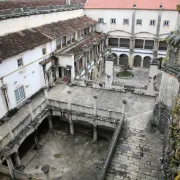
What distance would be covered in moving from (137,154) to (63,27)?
23211mm

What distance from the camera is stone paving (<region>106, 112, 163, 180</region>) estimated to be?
15.7 m

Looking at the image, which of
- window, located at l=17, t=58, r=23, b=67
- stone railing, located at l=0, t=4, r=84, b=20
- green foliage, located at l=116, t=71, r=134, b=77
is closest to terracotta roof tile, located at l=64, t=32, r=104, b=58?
stone railing, located at l=0, t=4, r=84, b=20

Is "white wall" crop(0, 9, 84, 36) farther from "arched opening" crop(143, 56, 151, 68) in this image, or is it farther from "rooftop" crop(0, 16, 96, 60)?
"arched opening" crop(143, 56, 151, 68)

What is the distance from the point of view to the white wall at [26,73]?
20380mm

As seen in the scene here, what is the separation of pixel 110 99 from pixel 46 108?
7590 mm

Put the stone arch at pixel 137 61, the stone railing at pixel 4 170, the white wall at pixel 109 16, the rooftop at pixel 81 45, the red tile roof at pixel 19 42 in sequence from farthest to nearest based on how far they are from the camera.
Result: the stone arch at pixel 137 61
the white wall at pixel 109 16
the rooftop at pixel 81 45
the red tile roof at pixel 19 42
the stone railing at pixel 4 170

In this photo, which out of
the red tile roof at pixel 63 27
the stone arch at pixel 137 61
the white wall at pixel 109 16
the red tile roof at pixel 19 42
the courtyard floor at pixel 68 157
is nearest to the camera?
the courtyard floor at pixel 68 157

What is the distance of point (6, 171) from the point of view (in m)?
18.1

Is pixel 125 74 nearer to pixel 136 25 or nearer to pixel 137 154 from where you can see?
pixel 136 25

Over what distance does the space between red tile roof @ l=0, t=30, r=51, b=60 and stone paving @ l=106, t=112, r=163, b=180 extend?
13418 millimetres

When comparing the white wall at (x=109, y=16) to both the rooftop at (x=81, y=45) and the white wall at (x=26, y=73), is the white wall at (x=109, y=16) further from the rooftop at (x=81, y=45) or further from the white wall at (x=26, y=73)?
the white wall at (x=26, y=73)

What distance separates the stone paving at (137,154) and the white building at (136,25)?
27.9 meters

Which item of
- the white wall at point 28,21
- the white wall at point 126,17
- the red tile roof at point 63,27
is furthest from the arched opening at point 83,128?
the white wall at point 126,17

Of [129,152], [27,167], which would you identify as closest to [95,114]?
[129,152]
